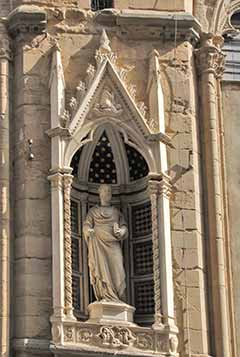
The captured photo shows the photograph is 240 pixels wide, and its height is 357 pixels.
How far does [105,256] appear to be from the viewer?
16062mm

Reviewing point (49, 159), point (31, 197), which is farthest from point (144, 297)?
point (49, 159)

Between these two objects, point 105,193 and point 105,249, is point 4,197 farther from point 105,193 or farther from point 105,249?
point 105,249

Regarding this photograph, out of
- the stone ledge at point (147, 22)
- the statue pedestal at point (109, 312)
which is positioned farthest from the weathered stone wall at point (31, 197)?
the stone ledge at point (147, 22)

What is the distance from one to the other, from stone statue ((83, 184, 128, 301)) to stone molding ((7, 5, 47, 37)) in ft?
7.57

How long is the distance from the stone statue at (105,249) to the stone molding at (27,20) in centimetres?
231

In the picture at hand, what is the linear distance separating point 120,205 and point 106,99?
4.58 ft

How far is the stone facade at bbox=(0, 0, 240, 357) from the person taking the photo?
15.6m

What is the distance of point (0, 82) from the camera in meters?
16.5

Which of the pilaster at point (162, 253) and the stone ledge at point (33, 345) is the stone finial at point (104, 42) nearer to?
the pilaster at point (162, 253)

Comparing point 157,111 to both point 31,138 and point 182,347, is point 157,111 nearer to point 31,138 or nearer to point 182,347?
point 31,138

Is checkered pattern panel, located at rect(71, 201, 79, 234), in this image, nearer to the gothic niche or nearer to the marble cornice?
the gothic niche

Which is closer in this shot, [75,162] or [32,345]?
[32,345]

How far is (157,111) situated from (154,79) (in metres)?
0.44

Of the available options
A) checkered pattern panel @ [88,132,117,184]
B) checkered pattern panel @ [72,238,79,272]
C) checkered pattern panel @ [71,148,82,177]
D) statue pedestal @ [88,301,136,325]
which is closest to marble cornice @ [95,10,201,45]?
checkered pattern panel @ [88,132,117,184]
